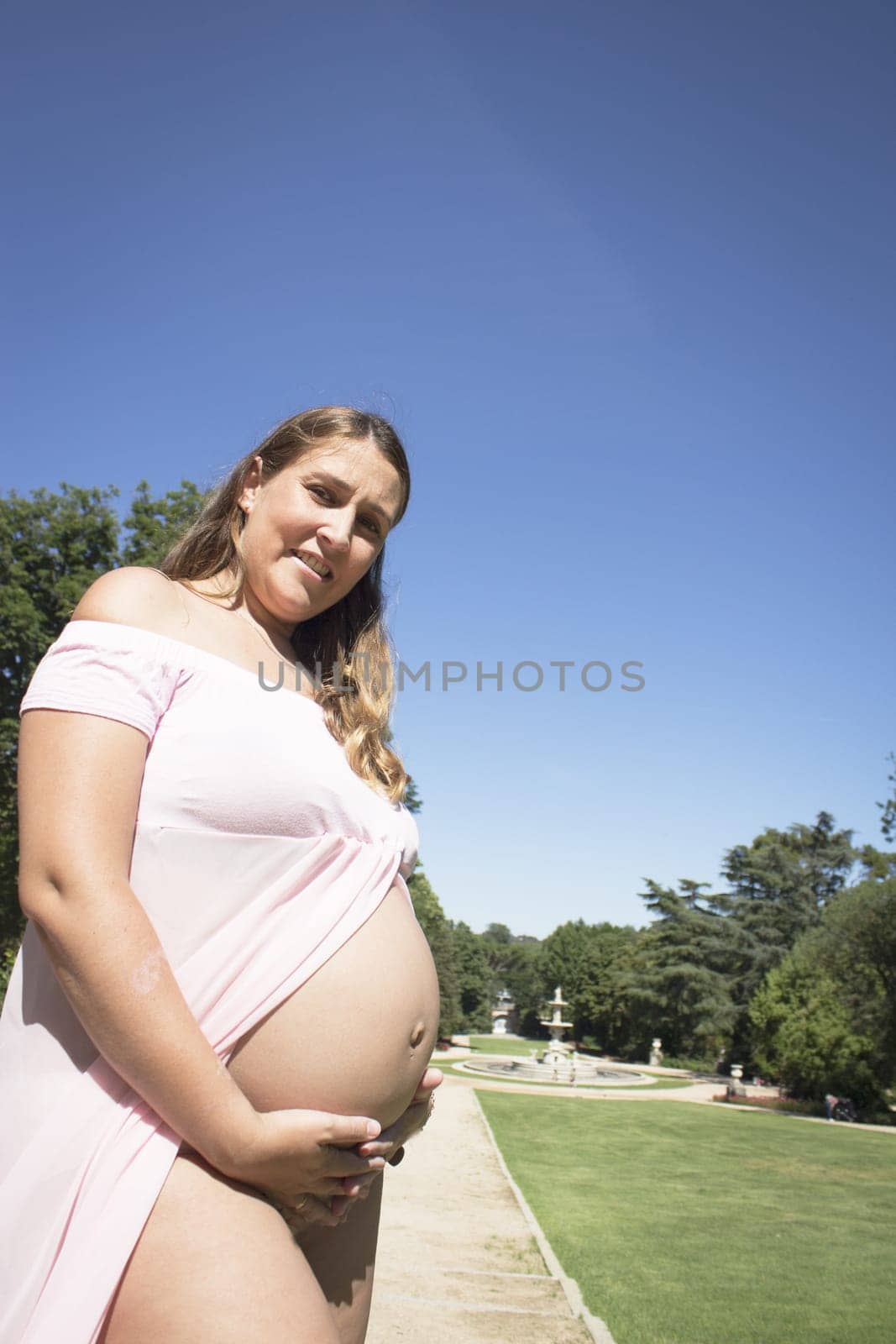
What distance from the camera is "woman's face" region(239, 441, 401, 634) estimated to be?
1.86 m

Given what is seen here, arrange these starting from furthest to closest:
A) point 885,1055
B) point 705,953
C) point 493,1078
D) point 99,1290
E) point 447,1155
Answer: point 705,953 < point 493,1078 < point 885,1055 < point 447,1155 < point 99,1290

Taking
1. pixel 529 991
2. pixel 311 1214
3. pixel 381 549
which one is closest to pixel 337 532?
pixel 381 549

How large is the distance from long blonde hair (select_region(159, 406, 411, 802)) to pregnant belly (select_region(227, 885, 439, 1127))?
0.30m

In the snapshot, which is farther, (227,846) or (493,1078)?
(493,1078)

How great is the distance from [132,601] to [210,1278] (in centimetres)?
99

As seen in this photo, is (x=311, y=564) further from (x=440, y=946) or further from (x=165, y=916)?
(x=440, y=946)

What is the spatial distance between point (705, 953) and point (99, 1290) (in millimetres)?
51593

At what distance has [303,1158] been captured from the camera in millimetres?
1273

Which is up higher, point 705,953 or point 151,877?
point 151,877

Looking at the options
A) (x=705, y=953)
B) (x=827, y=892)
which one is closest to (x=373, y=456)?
(x=705, y=953)

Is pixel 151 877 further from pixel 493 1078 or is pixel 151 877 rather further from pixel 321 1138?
pixel 493 1078

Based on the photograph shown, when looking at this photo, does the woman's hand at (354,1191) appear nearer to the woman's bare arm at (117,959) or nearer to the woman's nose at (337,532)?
the woman's bare arm at (117,959)

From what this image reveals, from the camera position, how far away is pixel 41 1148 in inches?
48.0

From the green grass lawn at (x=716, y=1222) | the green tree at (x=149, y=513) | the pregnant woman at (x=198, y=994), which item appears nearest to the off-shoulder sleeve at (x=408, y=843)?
the pregnant woman at (x=198, y=994)
